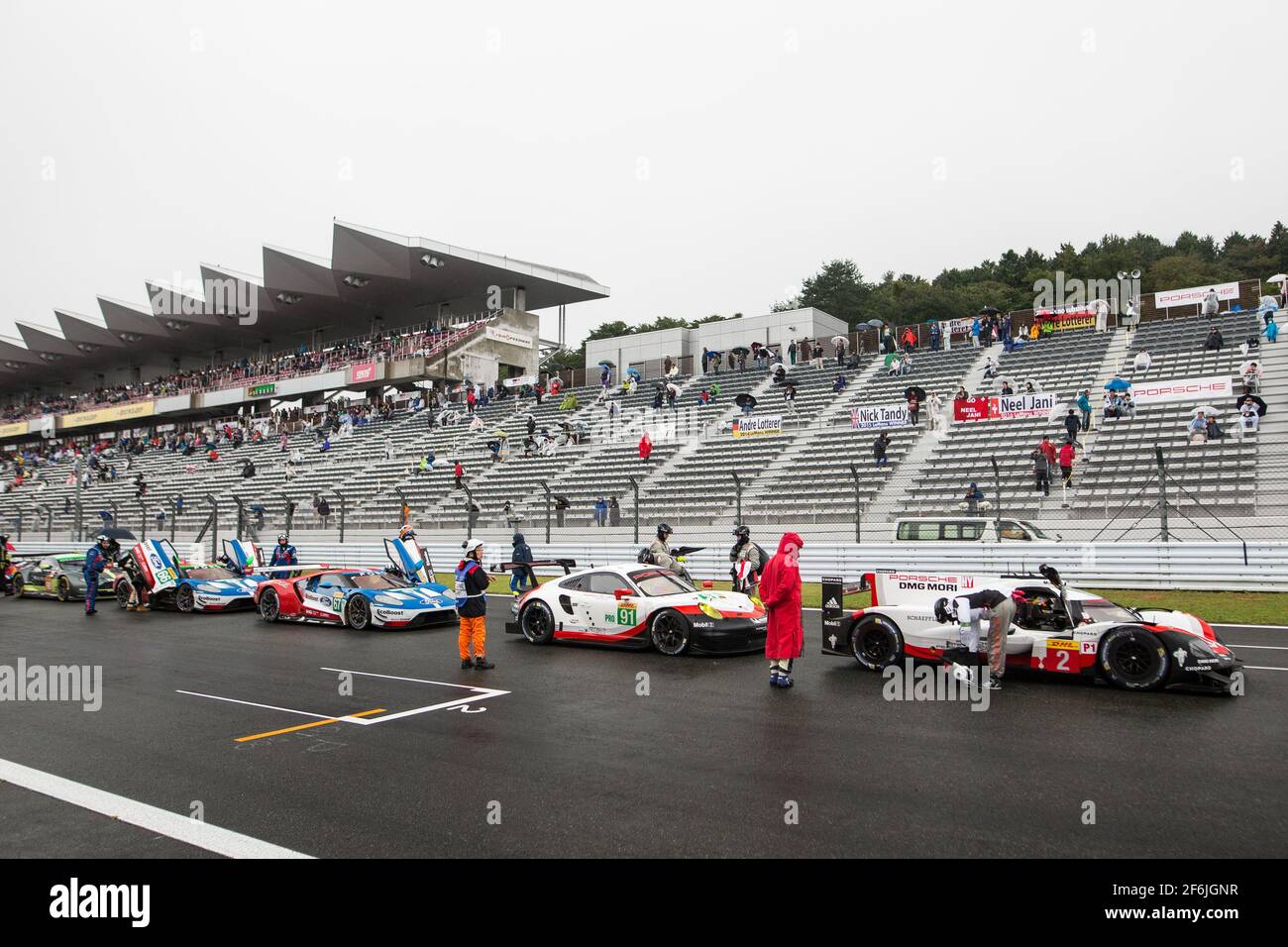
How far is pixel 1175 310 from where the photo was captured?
30484 millimetres

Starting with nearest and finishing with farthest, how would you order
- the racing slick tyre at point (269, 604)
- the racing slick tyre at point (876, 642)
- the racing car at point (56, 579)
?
the racing slick tyre at point (876, 642), the racing slick tyre at point (269, 604), the racing car at point (56, 579)

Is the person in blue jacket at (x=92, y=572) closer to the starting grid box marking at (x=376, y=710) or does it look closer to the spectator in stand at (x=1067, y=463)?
the starting grid box marking at (x=376, y=710)

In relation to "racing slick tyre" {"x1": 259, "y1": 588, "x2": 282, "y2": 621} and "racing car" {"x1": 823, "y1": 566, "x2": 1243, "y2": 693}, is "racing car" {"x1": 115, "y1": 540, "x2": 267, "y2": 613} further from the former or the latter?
"racing car" {"x1": 823, "y1": 566, "x2": 1243, "y2": 693}

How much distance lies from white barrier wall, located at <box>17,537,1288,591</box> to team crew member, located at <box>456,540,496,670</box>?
939 cm

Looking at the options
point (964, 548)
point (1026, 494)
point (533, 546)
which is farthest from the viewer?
point (533, 546)

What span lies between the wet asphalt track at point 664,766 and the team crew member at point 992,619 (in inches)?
13.6

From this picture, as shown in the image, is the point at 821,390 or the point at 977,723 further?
the point at 821,390

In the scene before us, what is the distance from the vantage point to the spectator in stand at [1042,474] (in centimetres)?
2002

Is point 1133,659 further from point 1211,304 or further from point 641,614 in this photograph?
point 1211,304

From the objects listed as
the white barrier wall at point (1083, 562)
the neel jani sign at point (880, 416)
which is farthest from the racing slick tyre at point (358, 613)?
the neel jani sign at point (880, 416)

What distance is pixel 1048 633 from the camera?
9055 millimetres

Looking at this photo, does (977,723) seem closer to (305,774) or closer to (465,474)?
(305,774)
